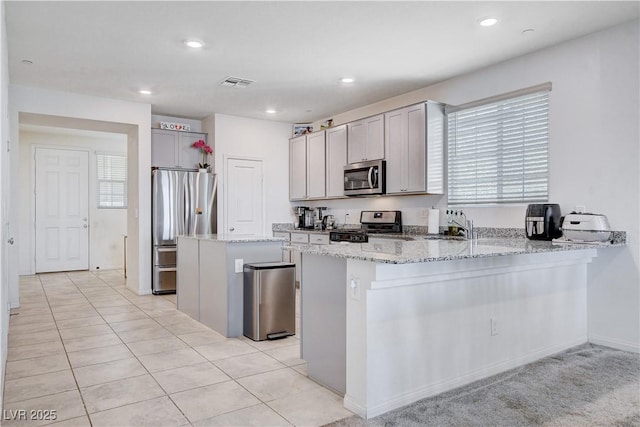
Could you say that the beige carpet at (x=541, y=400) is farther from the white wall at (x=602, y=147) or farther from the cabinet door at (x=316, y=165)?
the cabinet door at (x=316, y=165)

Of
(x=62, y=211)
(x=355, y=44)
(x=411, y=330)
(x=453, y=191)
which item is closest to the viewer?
(x=411, y=330)

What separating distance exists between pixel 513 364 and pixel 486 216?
1.80m

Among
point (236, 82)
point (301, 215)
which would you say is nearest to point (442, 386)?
point (236, 82)

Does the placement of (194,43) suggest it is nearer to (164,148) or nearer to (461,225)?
(164,148)

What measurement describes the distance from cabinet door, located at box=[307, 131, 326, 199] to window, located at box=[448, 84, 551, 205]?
2058 mm

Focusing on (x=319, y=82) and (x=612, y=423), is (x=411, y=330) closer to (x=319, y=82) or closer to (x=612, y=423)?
(x=612, y=423)

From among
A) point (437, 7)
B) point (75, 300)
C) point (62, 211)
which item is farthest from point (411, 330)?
point (62, 211)

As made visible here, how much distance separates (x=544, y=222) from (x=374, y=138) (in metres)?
2.37

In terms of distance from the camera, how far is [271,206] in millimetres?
6992

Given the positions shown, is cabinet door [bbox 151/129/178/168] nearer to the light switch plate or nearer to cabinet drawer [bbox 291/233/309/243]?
cabinet drawer [bbox 291/233/309/243]

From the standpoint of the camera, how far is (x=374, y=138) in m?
5.36

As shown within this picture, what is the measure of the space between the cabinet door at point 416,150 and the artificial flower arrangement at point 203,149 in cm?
312

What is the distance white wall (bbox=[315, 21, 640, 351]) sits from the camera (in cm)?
334

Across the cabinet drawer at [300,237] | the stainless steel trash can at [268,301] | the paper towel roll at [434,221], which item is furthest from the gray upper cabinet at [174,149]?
the paper towel roll at [434,221]
